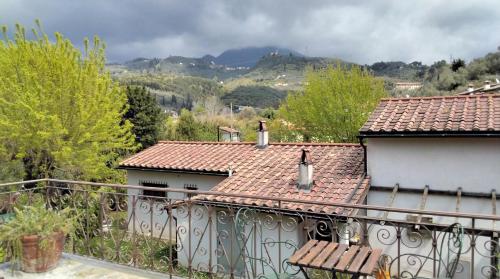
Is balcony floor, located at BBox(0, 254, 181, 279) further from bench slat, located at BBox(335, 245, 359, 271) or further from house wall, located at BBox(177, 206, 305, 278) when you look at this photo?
bench slat, located at BBox(335, 245, 359, 271)

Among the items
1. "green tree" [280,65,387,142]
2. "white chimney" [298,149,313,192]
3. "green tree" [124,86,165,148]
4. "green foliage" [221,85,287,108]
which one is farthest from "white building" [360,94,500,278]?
"green foliage" [221,85,287,108]

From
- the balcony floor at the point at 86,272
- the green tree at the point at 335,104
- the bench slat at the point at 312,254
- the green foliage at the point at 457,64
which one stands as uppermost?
the green foliage at the point at 457,64

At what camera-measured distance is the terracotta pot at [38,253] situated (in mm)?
4480

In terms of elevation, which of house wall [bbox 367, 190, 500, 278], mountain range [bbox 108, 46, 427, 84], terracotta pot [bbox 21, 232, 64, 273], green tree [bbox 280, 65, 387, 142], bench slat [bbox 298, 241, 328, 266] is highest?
mountain range [bbox 108, 46, 427, 84]

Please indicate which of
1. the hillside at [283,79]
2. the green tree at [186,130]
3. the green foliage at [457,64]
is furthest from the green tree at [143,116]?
the green foliage at [457,64]

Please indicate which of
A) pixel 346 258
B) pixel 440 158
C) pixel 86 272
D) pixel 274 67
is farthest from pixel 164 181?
pixel 274 67

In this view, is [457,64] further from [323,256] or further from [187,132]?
[323,256]

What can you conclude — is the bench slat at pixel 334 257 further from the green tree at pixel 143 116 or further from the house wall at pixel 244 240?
the green tree at pixel 143 116

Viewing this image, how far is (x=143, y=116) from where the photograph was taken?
1158 inches

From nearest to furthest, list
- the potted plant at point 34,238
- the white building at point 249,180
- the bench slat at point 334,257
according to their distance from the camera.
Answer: the bench slat at point 334,257 < the potted plant at point 34,238 < the white building at point 249,180

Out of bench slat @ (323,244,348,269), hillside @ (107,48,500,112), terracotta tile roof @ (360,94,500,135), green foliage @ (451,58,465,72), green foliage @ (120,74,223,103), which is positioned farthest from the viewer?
green foliage @ (120,74,223,103)

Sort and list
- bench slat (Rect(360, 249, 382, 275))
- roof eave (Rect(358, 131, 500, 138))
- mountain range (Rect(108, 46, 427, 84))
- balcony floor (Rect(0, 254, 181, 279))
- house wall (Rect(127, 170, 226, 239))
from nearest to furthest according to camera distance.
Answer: bench slat (Rect(360, 249, 382, 275)), balcony floor (Rect(0, 254, 181, 279)), roof eave (Rect(358, 131, 500, 138)), house wall (Rect(127, 170, 226, 239)), mountain range (Rect(108, 46, 427, 84))

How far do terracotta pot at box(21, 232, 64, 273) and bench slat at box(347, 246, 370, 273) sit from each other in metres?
3.45

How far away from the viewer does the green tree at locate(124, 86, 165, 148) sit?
29312 millimetres
